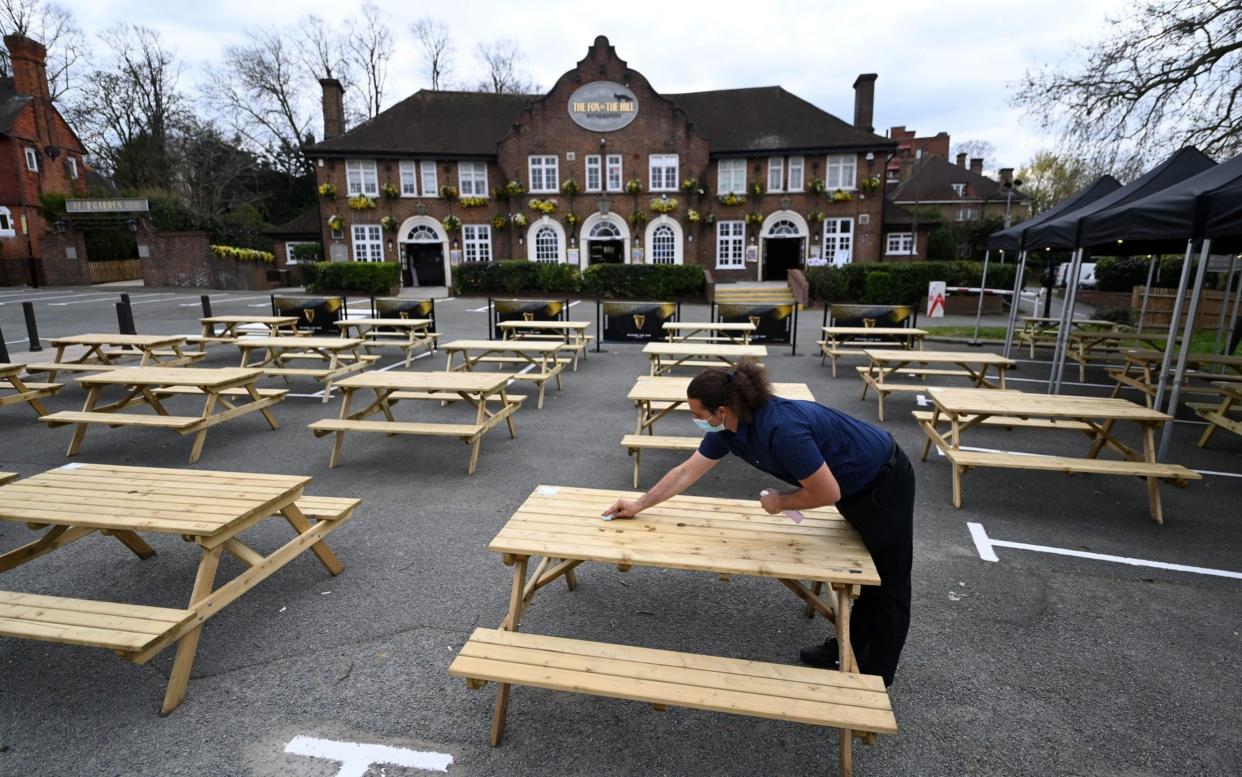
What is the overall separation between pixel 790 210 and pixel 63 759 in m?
32.8

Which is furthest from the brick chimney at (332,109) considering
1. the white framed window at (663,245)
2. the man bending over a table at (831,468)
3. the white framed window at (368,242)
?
the man bending over a table at (831,468)

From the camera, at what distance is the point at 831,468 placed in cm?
276

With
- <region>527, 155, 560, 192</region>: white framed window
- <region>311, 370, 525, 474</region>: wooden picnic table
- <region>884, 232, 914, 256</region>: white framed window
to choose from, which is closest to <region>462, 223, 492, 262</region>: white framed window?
<region>527, 155, 560, 192</region>: white framed window

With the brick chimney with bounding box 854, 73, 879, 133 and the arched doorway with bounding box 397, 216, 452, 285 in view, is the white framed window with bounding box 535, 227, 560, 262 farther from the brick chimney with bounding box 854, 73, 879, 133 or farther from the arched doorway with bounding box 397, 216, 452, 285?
the brick chimney with bounding box 854, 73, 879, 133

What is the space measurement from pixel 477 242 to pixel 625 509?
32.3m

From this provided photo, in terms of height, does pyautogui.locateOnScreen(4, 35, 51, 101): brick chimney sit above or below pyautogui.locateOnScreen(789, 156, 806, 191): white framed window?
above

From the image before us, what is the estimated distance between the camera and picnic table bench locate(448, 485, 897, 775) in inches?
95.9

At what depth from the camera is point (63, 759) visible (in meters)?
2.67

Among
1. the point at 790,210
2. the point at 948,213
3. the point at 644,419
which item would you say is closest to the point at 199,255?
the point at 790,210

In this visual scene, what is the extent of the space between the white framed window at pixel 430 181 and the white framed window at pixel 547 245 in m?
5.70

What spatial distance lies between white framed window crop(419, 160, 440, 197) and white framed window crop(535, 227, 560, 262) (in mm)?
5701

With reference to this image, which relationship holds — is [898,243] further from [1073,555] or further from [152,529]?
[152,529]

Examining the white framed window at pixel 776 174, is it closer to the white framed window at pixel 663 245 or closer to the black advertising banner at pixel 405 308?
the white framed window at pixel 663 245

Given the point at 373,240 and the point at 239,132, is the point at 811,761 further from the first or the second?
the point at 239,132
